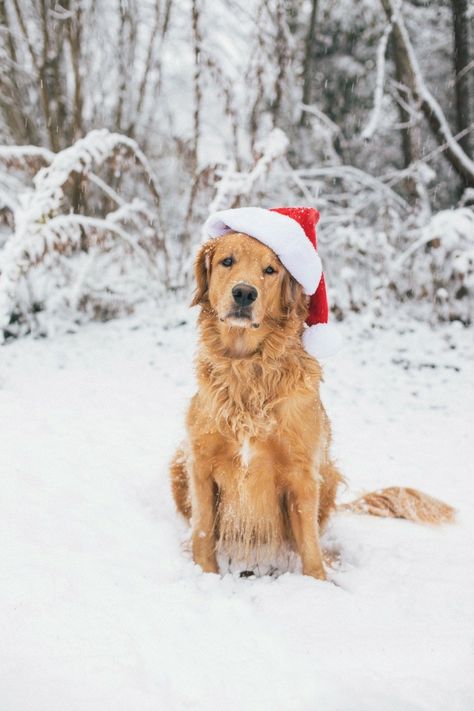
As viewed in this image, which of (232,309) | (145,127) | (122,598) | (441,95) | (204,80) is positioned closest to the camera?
(122,598)

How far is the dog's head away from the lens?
224cm

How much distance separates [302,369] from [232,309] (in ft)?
1.37

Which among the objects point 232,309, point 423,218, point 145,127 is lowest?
point 232,309

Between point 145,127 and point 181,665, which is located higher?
point 145,127

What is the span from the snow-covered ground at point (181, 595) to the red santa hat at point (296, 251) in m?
1.01

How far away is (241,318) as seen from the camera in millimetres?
2244

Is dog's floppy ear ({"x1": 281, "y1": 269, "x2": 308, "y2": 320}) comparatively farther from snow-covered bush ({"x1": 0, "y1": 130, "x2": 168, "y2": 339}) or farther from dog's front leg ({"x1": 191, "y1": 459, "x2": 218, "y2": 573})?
snow-covered bush ({"x1": 0, "y1": 130, "x2": 168, "y2": 339})

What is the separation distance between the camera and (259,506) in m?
2.39

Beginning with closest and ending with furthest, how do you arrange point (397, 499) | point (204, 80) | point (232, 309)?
point (232, 309) < point (397, 499) < point (204, 80)

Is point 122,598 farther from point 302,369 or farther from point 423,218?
point 423,218

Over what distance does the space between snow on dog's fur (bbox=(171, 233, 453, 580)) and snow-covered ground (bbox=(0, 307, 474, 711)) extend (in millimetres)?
Result: 217

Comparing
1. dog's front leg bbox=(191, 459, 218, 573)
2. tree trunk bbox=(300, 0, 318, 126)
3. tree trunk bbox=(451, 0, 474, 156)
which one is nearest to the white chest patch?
dog's front leg bbox=(191, 459, 218, 573)

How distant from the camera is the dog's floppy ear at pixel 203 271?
8.25 ft

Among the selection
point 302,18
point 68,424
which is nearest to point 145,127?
point 302,18
